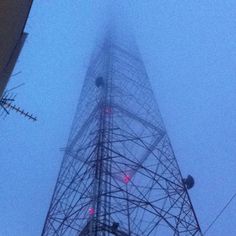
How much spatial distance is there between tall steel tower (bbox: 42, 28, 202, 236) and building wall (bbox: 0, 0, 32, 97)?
3.84 m

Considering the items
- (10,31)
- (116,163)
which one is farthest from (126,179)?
(10,31)

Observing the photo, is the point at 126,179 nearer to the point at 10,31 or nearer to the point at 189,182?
the point at 189,182

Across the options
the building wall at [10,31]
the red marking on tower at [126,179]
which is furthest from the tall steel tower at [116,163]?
the building wall at [10,31]

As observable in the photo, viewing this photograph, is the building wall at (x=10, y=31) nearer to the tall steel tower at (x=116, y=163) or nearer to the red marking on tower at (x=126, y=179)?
the tall steel tower at (x=116, y=163)

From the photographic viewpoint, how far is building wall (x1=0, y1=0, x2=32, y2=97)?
429 centimetres

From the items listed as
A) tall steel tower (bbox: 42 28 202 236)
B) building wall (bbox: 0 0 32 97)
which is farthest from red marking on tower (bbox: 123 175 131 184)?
building wall (bbox: 0 0 32 97)

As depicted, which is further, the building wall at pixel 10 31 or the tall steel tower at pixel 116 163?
the tall steel tower at pixel 116 163

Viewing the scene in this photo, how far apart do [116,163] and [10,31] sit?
6.28m

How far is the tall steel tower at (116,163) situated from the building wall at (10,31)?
3842mm

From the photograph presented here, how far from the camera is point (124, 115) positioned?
44.9ft

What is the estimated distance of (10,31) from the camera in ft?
14.7

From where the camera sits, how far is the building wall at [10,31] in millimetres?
4285

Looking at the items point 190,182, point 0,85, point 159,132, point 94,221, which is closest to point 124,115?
point 159,132

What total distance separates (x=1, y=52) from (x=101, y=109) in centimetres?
759
